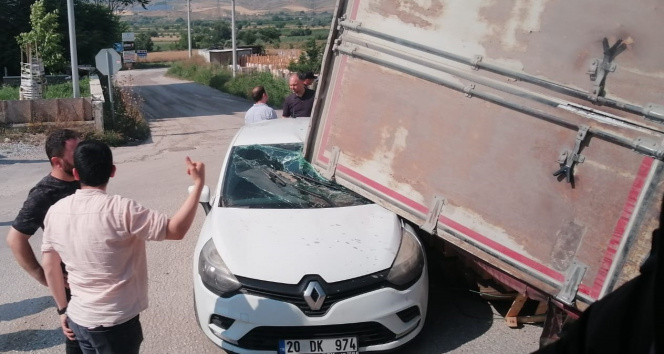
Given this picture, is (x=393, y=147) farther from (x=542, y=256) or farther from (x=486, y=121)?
(x=542, y=256)

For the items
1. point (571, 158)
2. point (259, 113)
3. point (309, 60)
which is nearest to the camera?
point (571, 158)

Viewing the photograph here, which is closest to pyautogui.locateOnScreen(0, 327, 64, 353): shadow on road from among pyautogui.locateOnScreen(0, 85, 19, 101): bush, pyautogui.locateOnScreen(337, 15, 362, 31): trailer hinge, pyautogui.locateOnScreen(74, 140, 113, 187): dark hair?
pyautogui.locateOnScreen(74, 140, 113, 187): dark hair

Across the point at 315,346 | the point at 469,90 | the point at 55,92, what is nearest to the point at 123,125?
the point at 55,92

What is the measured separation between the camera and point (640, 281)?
49.0 inches

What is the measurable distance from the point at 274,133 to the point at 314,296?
2307 mm

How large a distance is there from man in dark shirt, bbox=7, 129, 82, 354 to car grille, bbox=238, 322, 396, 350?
Result: 1.19m

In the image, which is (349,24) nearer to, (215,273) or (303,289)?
(303,289)

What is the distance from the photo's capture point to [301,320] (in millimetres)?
4160

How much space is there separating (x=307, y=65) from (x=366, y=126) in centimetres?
3157

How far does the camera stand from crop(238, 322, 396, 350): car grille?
4.21 m

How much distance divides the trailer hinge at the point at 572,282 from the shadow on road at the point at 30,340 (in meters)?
3.66

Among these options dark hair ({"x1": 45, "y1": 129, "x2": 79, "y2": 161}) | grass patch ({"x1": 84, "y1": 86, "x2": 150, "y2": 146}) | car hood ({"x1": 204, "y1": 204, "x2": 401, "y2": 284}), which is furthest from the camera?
grass patch ({"x1": 84, "y1": 86, "x2": 150, "y2": 146})

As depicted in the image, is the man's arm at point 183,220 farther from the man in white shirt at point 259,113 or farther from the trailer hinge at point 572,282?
the man in white shirt at point 259,113

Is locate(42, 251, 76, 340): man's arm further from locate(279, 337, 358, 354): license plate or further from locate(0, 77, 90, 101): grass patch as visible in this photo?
locate(0, 77, 90, 101): grass patch
